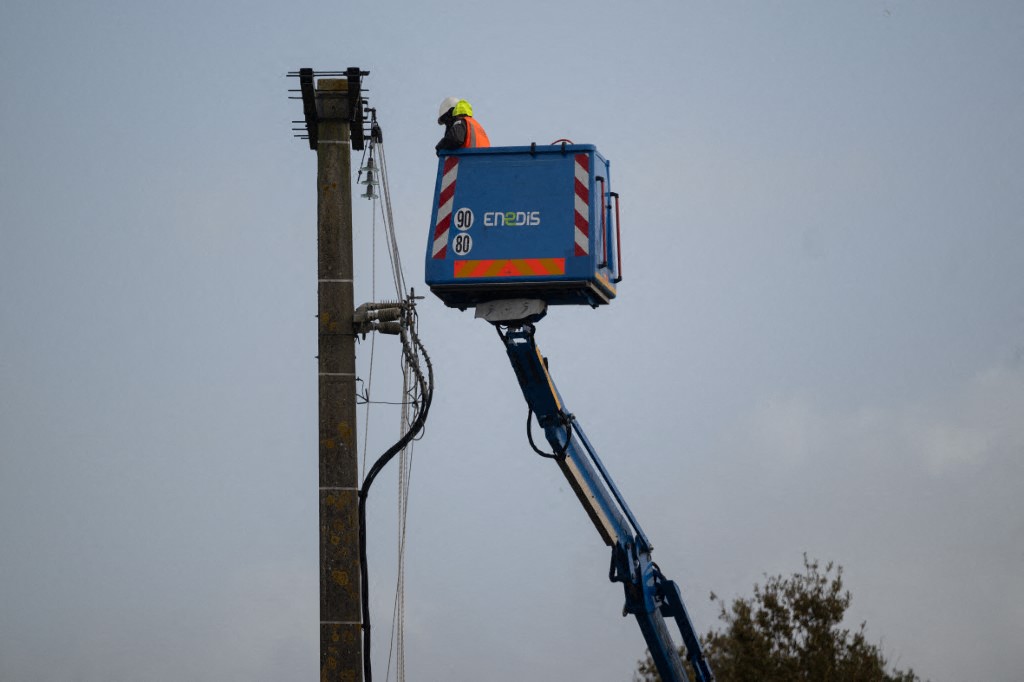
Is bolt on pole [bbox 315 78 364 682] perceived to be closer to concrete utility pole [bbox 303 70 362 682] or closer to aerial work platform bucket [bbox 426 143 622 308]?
concrete utility pole [bbox 303 70 362 682]

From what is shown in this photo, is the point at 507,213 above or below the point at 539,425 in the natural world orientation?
above

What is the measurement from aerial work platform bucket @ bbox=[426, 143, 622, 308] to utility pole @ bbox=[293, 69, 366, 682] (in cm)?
147

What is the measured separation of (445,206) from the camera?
12.5 meters

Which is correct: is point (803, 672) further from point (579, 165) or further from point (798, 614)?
point (579, 165)

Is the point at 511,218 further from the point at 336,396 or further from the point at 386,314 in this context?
the point at 336,396

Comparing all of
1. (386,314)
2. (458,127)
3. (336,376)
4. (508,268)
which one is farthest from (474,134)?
(336,376)

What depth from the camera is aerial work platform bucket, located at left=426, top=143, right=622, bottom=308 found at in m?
12.3

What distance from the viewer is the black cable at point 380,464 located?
44.4 feet

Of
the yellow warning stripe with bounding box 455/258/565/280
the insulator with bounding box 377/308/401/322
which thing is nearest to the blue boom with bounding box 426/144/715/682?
the yellow warning stripe with bounding box 455/258/565/280

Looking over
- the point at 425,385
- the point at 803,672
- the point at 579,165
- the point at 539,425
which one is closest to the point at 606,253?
the point at 579,165

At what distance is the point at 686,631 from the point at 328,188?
5532mm

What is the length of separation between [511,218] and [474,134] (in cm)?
102

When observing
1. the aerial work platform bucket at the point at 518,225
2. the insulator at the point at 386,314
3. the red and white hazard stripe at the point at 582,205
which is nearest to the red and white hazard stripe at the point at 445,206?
the aerial work platform bucket at the point at 518,225

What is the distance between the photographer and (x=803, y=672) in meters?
25.1
